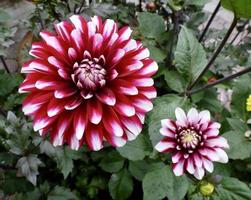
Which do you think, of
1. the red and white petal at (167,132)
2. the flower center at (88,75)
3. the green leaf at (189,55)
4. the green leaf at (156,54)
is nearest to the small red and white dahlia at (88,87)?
the flower center at (88,75)

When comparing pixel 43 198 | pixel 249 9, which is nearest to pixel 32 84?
pixel 249 9

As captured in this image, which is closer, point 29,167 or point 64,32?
point 64,32

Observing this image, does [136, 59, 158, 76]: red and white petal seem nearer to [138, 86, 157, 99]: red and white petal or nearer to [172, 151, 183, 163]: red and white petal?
[138, 86, 157, 99]: red and white petal

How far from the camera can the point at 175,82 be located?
0.91 meters

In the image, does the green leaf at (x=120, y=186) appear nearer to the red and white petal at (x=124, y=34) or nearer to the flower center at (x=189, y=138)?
the flower center at (x=189, y=138)

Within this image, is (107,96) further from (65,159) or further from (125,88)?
(65,159)

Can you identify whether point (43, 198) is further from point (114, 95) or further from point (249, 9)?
point (249, 9)

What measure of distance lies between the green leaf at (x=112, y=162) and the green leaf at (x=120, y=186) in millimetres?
23

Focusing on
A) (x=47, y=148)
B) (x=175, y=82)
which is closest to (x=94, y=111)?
(x=47, y=148)

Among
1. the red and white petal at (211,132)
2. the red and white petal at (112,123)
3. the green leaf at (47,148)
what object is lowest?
the green leaf at (47,148)

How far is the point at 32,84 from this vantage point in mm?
593

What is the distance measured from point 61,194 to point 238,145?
1.48 feet

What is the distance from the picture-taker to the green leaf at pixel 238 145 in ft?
2.88

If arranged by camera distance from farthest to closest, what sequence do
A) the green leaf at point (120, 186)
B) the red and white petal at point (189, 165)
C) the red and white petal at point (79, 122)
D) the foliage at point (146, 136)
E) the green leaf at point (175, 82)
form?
the green leaf at point (120, 186) < the green leaf at point (175, 82) < the foliage at point (146, 136) < the red and white petal at point (189, 165) < the red and white petal at point (79, 122)
